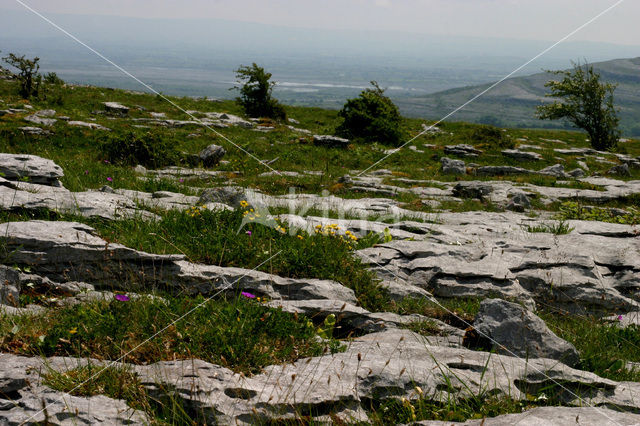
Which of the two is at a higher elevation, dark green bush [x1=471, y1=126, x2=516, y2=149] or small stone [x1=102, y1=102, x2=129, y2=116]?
small stone [x1=102, y1=102, x2=129, y2=116]

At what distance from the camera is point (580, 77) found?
3988 centimetres

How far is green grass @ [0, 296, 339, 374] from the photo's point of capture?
13.3ft

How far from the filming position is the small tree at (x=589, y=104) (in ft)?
128

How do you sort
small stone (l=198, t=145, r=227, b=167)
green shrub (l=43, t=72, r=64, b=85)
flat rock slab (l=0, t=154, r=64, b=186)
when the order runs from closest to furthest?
flat rock slab (l=0, t=154, r=64, b=186) → small stone (l=198, t=145, r=227, b=167) → green shrub (l=43, t=72, r=64, b=85)

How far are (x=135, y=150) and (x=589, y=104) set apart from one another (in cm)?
3958

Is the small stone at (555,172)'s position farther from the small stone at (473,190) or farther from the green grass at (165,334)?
the green grass at (165,334)

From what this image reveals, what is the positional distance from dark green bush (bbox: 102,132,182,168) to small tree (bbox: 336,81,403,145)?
16646 millimetres

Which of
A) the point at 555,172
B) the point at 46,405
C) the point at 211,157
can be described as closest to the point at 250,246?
the point at 46,405

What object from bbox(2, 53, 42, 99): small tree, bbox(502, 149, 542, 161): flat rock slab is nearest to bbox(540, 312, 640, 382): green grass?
bbox(502, 149, 542, 161): flat rock slab

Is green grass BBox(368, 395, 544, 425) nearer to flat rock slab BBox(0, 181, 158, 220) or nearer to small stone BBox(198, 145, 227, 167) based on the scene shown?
flat rock slab BBox(0, 181, 158, 220)

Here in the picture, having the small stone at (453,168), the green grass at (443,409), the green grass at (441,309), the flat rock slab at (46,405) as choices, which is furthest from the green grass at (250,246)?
the small stone at (453,168)

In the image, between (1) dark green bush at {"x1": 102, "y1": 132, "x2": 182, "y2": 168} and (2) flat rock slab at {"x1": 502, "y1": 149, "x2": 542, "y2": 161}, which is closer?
(1) dark green bush at {"x1": 102, "y1": 132, "x2": 182, "y2": 168}

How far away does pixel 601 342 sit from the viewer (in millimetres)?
5625

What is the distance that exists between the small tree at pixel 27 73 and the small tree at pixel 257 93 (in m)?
15.7
